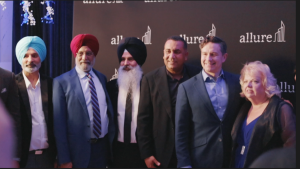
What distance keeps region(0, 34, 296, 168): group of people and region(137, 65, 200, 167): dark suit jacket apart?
0.03 feet

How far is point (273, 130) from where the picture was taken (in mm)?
2211

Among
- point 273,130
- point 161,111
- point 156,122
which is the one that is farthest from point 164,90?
point 273,130

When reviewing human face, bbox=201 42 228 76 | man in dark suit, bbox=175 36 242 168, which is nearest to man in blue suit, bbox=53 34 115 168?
man in dark suit, bbox=175 36 242 168

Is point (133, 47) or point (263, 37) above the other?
point (263, 37)

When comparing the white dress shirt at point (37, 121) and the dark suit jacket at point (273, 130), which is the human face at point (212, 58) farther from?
the white dress shirt at point (37, 121)

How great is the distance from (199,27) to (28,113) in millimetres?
2183

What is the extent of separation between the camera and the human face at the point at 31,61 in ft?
9.63

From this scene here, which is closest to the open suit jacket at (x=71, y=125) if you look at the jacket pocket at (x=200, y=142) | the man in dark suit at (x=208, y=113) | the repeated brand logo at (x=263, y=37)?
the man in dark suit at (x=208, y=113)

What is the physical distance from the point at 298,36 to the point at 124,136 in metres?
2.31

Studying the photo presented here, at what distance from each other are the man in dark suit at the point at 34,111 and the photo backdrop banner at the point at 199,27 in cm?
95

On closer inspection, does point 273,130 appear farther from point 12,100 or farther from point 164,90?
point 12,100

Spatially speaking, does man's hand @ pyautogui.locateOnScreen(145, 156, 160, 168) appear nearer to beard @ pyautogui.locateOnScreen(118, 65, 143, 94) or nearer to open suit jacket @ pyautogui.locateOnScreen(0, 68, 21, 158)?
beard @ pyautogui.locateOnScreen(118, 65, 143, 94)

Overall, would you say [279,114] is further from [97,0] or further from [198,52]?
[97,0]

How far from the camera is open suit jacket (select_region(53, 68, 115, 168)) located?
2817 mm
